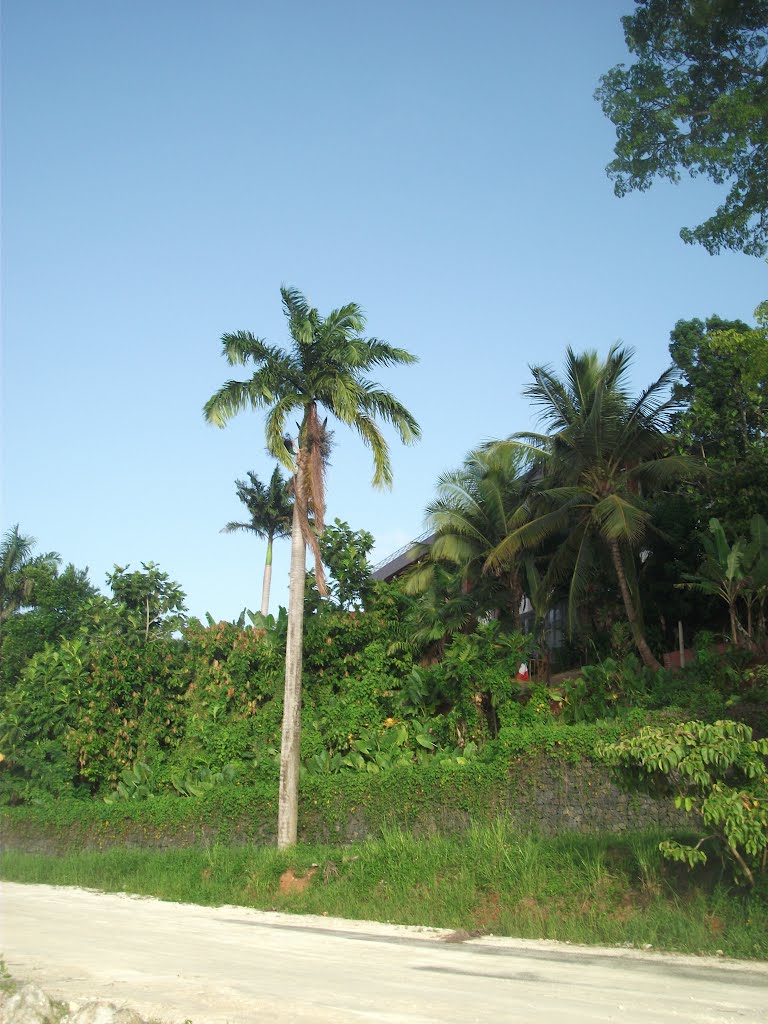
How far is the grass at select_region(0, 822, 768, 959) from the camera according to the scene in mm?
10906

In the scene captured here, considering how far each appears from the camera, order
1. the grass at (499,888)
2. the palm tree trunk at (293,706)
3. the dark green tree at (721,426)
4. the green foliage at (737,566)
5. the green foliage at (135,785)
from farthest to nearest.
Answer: the green foliage at (135,785) → the dark green tree at (721,426) → the green foliage at (737,566) → the palm tree trunk at (293,706) → the grass at (499,888)

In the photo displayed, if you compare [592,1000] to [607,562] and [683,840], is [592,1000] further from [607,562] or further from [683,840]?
[607,562]

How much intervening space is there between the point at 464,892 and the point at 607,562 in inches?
569

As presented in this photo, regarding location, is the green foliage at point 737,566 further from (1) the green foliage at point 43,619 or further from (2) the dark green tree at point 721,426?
(1) the green foliage at point 43,619

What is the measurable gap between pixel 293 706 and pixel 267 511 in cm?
3009

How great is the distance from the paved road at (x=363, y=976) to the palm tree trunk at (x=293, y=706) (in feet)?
17.0

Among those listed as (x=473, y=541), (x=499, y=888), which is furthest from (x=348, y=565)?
(x=499, y=888)

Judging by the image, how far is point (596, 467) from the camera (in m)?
23.9

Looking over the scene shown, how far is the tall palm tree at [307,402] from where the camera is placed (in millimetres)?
19969

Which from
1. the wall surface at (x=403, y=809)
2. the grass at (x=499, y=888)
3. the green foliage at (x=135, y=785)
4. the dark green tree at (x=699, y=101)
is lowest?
the grass at (x=499, y=888)

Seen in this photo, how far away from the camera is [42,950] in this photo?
35.5ft

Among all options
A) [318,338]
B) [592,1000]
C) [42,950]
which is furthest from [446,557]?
[592,1000]

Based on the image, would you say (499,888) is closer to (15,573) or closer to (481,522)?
(481,522)

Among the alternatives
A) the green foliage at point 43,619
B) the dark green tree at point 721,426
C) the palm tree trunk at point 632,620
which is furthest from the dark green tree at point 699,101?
the green foliage at point 43,619
